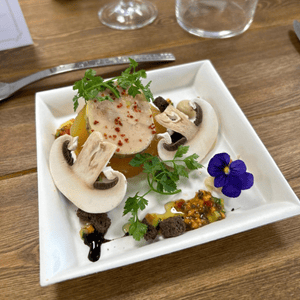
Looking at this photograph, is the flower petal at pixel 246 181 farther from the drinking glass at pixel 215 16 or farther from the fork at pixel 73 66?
the drinking glass at pixel 215 16

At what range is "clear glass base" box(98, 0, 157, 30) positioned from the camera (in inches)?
68.9

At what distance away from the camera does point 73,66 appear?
1.43 m

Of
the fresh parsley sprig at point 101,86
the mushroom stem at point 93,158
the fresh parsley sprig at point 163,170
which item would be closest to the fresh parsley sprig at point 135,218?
the fresh parsley sprig at point 163,170

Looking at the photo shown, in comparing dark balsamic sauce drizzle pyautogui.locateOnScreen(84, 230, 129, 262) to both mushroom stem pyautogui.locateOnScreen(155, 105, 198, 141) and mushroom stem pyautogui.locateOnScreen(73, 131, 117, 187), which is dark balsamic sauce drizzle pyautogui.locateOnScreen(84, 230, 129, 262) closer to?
mushroom stem pyautogui.locateOnScreen(73, 131, 117, 187)

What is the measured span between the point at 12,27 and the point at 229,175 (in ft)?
4.32

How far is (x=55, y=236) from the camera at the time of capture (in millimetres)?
809

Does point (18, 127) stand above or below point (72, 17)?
below

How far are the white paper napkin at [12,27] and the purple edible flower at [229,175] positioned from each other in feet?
3.92

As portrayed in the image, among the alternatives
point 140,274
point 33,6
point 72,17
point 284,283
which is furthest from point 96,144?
point 33,6

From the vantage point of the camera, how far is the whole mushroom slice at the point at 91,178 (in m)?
0.89

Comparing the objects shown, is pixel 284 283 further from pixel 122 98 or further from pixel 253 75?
pixel 253 75

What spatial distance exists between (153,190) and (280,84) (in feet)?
2.95

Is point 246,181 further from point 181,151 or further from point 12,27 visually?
point 12,27

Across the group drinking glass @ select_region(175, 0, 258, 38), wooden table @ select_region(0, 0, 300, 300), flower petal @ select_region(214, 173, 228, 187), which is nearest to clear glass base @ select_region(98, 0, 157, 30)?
wooden table @ select_region(0, 0, 300, 300)
